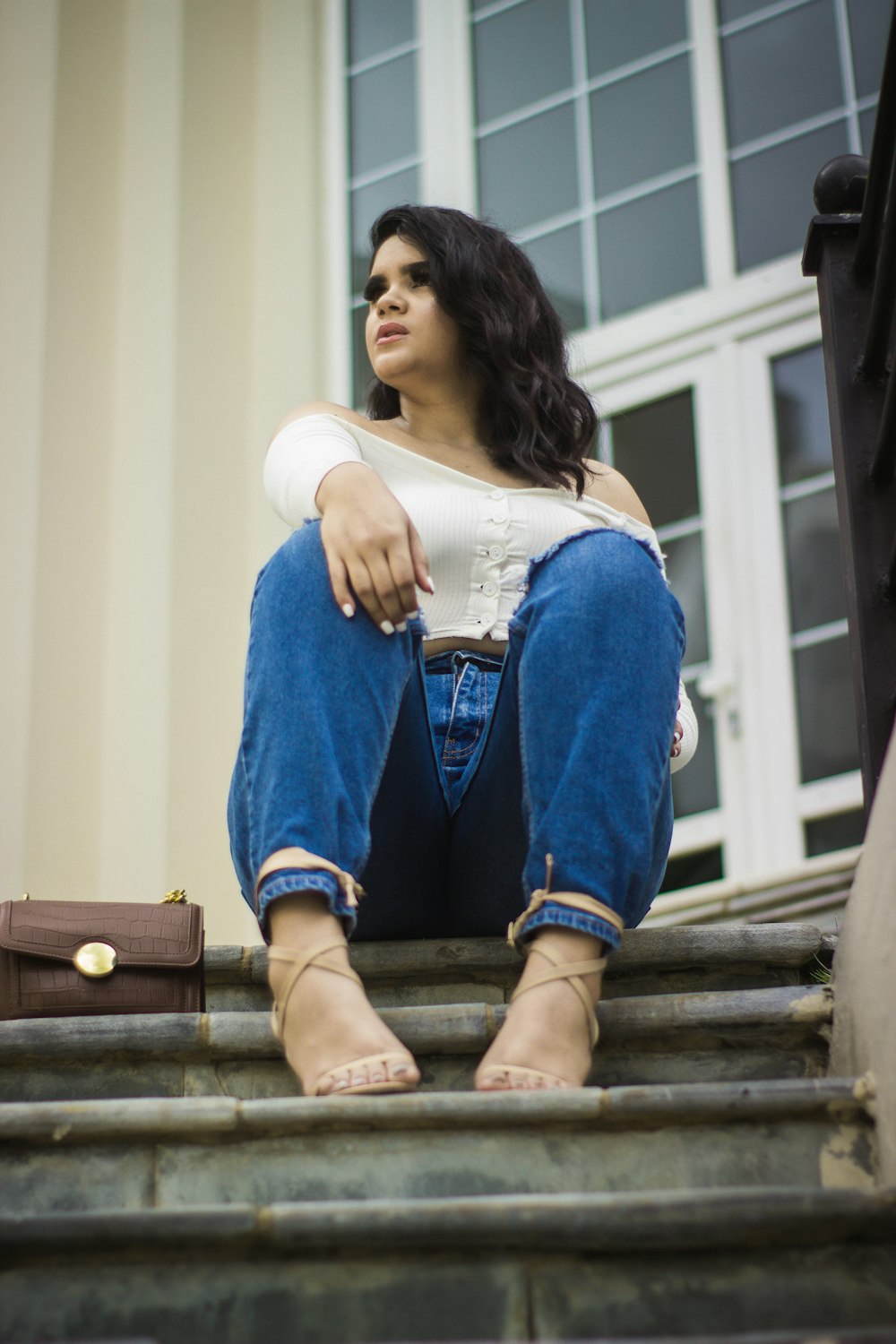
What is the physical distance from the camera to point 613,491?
209 cm

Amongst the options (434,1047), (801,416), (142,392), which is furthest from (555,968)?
(142,392)

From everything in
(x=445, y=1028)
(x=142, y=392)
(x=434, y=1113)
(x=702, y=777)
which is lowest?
(x=434, y=1113)

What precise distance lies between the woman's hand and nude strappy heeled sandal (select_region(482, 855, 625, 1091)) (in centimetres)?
29

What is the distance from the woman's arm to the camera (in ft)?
5.09

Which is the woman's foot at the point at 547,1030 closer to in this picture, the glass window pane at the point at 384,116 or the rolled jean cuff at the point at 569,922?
the rolled jean cuff at the point at 569,922

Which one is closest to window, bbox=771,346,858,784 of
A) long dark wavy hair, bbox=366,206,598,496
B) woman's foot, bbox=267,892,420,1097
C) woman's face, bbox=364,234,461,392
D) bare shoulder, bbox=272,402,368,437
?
long dark wavy hair, bbox=366,206,598,496

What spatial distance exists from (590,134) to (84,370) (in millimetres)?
1497

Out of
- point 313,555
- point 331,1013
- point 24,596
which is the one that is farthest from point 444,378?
point 24,596

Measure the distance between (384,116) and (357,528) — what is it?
3372 millimetres

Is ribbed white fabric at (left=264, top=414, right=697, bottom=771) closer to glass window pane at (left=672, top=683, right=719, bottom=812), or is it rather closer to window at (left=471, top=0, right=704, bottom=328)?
glass window pane at (left=672, top=683, right=719, bottom=812)

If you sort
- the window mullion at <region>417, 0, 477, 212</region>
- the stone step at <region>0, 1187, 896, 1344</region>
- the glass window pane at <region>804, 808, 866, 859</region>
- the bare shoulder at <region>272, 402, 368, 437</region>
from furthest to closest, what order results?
the window mullion at <region>417, 0, 477, 212</region>
the glass window pane at <region>804, 808, 866, 859</region>
the bare shoulder at <region>272, 402, 368, 437</region>
the stone step at <region>0, 1187, 896, 1344</region>

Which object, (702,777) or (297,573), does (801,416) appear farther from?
(297,573)

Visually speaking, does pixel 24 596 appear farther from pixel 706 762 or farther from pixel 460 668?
pixel 460 668

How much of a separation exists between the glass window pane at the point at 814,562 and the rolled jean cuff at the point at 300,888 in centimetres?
244
